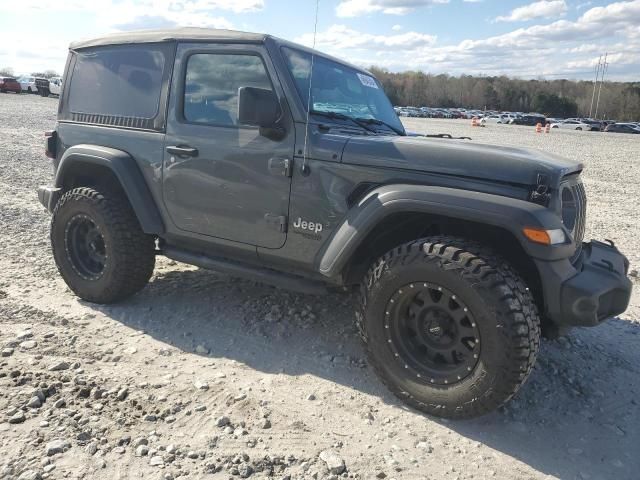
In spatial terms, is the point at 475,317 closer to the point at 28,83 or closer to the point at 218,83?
the point at 218,83

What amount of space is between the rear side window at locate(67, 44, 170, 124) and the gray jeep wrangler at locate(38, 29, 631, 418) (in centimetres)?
1

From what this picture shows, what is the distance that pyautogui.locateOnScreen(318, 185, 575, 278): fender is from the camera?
2.78 meters

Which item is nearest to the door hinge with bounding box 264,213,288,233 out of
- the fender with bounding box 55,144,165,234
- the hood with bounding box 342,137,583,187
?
the hood with bounding box 342,137,583,187

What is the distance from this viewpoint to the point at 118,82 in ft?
14.1

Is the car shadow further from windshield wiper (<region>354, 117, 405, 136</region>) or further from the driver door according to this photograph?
windshield wiper (<region>354, 117, 405, 136</region>)

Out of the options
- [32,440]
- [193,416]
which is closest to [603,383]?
[193,416]

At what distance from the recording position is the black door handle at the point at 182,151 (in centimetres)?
384

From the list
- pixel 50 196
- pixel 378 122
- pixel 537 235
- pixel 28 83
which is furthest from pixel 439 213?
pixel 28 83

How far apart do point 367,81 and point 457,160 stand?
173 centimetres

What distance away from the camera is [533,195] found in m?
2.87

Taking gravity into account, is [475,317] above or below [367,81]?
below

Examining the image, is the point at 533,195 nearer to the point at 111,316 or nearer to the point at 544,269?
the point at 544,269

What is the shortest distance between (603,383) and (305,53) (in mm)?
2968

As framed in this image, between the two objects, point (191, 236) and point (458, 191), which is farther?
point (191, 236)
